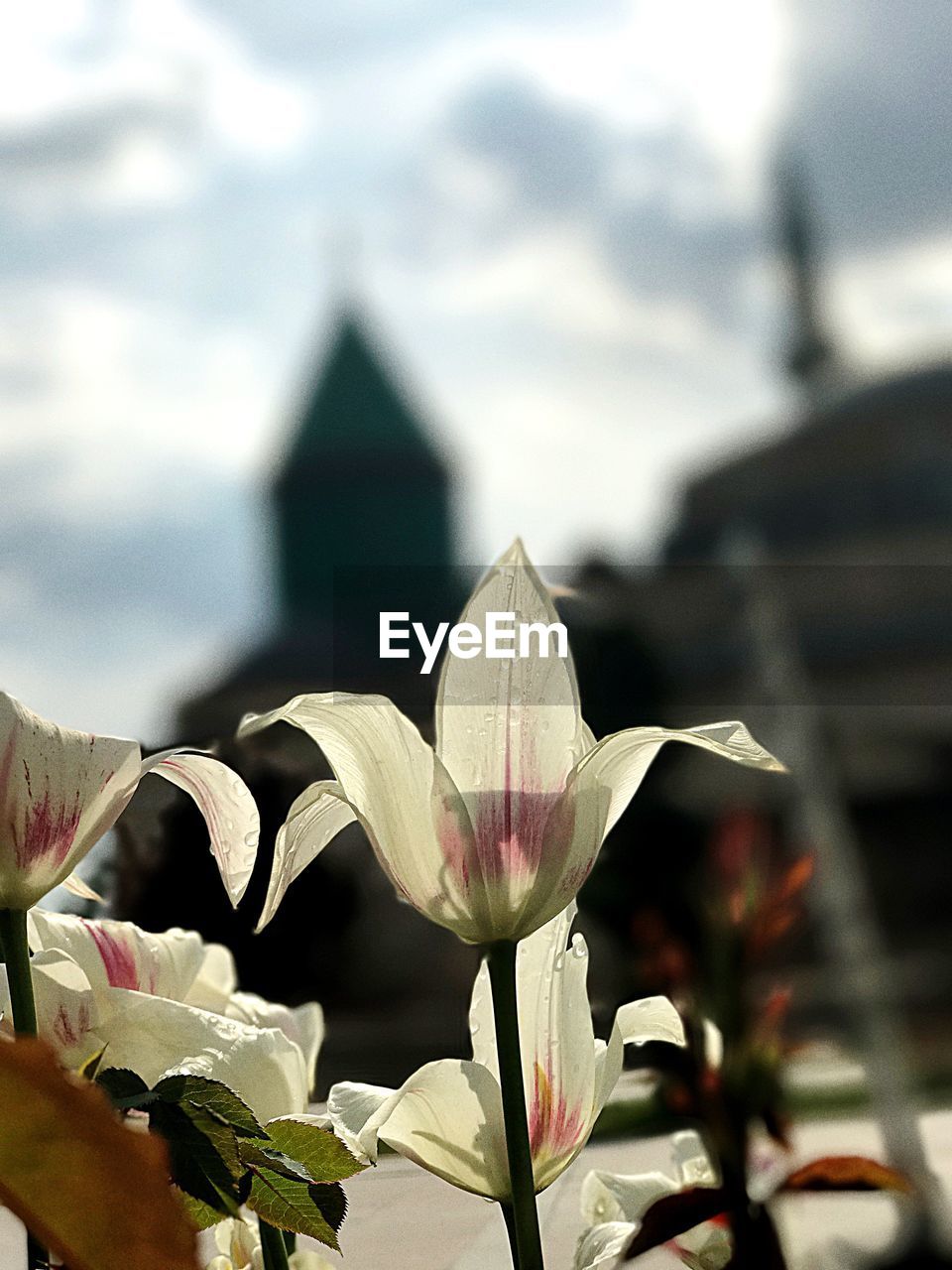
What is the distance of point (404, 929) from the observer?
37cm

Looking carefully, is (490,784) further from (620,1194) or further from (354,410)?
(354,410)

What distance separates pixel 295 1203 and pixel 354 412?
9.42ft

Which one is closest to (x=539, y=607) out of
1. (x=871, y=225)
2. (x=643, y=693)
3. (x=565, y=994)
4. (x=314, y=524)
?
(x=565, y=994)

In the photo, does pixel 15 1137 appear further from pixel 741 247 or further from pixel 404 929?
pixel 741 247

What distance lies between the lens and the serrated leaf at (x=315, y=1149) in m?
0.15

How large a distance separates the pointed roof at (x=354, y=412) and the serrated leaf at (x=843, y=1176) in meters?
2.38

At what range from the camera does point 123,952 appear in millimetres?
187

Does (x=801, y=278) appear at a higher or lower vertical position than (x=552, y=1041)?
higher

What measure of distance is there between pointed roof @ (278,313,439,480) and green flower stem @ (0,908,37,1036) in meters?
2.37

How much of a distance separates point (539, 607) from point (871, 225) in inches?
25.8

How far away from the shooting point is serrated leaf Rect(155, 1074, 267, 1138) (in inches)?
5.3

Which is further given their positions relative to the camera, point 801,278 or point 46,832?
point 801,278

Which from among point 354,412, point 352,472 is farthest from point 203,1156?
point 354,412

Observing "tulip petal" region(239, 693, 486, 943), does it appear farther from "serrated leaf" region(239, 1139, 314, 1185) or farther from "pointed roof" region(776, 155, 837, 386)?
"pointed roof" region(776, 155, 837, 386)
